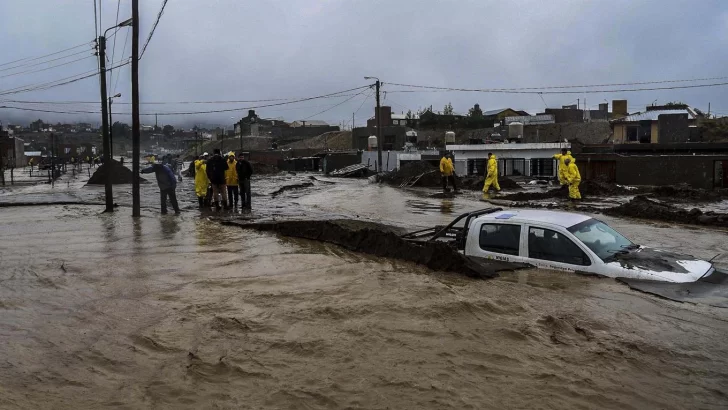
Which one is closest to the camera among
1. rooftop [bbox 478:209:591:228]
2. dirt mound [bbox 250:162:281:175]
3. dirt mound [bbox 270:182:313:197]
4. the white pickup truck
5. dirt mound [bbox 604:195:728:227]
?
the white pickup truck

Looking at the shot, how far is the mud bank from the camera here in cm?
838

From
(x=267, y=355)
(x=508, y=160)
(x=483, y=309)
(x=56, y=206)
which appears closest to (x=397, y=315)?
(x=483, y=309)

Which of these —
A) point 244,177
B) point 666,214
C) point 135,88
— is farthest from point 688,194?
point 135,88

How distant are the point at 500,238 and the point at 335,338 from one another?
3266 mm

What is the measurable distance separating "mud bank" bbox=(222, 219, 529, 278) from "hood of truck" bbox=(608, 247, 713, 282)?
1.22m

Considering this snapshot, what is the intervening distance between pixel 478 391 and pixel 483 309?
2.12m

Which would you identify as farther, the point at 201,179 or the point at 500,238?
the point at 201,179

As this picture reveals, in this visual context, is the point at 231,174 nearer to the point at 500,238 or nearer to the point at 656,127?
the point at 500,238

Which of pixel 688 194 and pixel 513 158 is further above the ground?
pixel 513 158

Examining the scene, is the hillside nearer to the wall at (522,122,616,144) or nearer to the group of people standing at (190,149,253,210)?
the wall at (522,122,616,144)

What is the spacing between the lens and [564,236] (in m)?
7.97

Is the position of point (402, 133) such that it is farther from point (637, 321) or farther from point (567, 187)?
point (637, 321)

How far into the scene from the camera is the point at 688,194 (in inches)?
874

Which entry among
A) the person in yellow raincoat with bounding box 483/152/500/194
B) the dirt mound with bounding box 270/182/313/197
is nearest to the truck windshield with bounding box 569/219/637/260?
the person in yellow raincoat with bounding box 483/152/500/194
